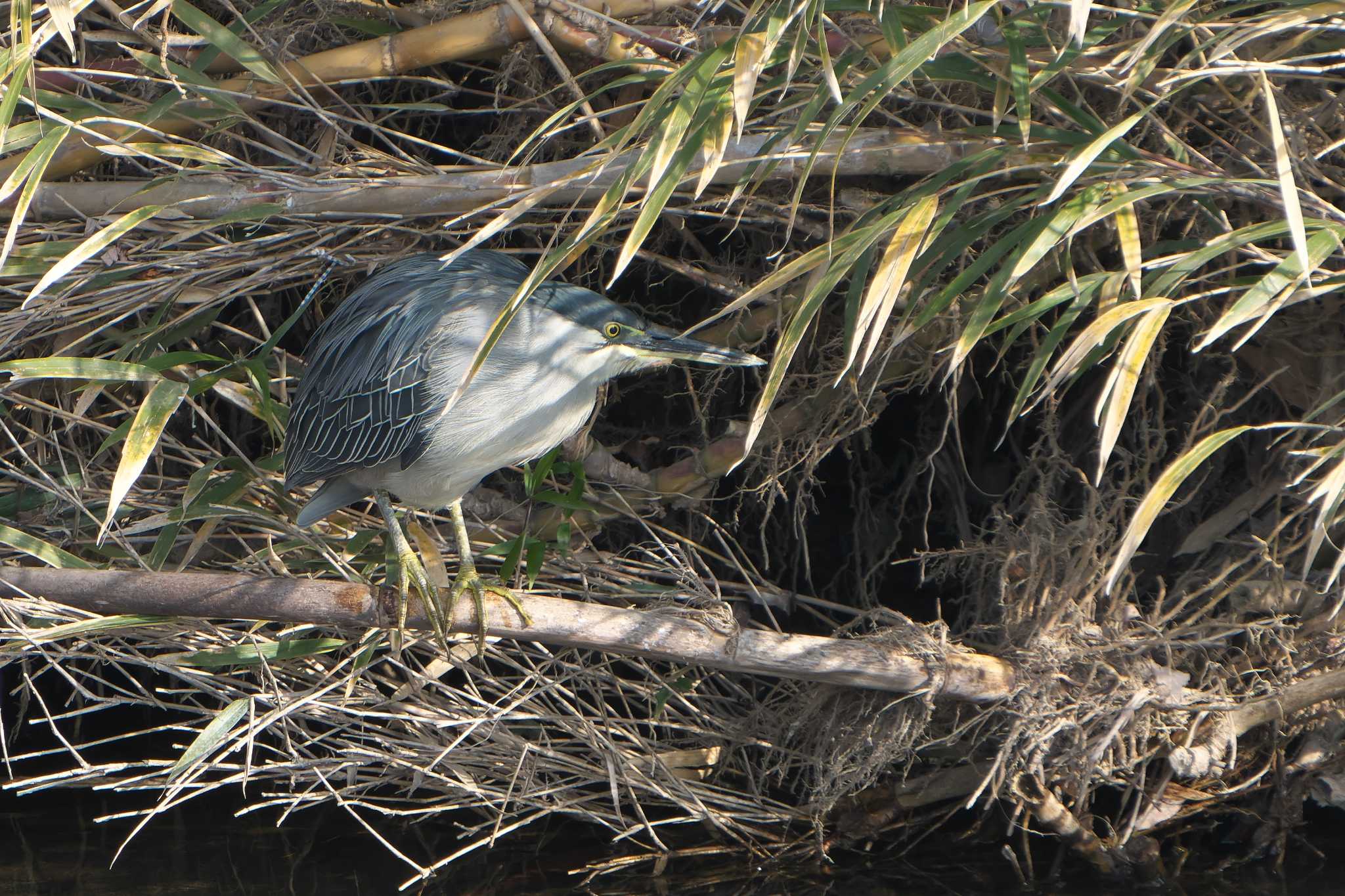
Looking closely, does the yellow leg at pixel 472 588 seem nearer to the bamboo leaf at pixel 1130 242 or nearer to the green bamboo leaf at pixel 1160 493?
the green bamboo leaf at pixel 1160 493

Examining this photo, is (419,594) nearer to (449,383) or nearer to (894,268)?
(449,383)

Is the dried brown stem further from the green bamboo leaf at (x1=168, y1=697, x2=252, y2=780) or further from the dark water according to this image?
the green bamboo leaf at (x1=168, y1=697, x2=252, y2=780)

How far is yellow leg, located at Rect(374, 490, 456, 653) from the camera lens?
2000mm

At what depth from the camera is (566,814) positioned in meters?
2.56

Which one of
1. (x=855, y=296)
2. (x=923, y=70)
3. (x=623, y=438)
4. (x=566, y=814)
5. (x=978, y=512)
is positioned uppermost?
(x=923, y=70)

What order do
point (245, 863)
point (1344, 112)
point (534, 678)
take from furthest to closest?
point (245, 863) < point (534, 678) < point (1344, 112)

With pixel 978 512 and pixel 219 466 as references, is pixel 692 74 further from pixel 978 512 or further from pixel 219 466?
pixel 978 512

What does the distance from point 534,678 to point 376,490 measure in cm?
45

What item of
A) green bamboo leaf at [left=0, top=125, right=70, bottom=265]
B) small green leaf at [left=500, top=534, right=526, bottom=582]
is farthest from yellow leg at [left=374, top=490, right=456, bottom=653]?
green bamboo leaf at [left=0, top=125, right=70, bottom=265]

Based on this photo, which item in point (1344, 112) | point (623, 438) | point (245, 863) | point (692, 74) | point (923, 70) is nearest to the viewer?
point (692, 74)

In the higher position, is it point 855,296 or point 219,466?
point 855,296

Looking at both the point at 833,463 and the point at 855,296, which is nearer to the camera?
the point at 855,296

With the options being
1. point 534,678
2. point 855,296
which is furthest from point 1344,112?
point 534,678

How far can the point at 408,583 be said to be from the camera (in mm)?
2053
